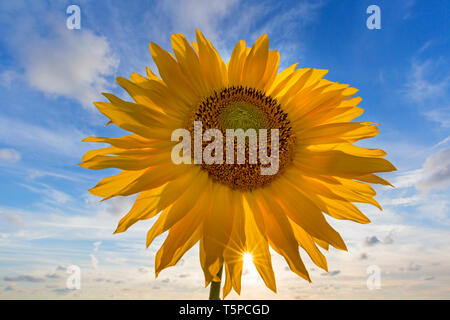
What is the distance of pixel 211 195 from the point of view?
8.50 feet

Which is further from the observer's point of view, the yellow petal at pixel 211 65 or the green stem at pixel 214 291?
the yellow petal at pixel 211 65

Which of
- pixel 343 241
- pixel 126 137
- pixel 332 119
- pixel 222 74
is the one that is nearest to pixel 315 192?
pixel 343 241

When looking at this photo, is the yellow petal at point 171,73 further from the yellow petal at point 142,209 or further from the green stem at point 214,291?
the green stem at point 214,291

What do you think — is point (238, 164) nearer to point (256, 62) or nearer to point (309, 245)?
point (309, 245)

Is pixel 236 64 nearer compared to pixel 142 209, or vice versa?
pixel 142 209

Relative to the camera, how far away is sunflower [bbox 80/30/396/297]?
2361 millimetres

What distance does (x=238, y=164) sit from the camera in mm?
2609

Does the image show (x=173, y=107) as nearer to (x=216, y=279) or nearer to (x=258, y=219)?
(x=258, y=219)

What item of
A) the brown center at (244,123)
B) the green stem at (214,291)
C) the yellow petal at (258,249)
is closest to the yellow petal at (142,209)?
the brown center at (244,123)

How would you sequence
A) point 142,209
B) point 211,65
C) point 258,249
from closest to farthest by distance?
point 142,209 < point 258,249 < point 211,65

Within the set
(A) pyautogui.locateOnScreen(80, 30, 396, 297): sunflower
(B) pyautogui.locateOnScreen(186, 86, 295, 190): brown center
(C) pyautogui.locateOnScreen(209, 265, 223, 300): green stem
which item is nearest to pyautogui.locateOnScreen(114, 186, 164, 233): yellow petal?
(A) pyautogui.locateOnScreen(80, 30, 396, 297): sunflower

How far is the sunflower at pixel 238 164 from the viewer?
236cm

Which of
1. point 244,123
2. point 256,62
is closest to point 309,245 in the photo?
point 244,123

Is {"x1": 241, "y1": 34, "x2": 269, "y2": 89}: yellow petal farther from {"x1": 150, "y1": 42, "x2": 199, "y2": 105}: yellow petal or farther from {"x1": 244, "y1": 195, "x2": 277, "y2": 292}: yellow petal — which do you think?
{"x1": 244, "y1": 195, "x2": 277, "y2": 292}: yellow petal
